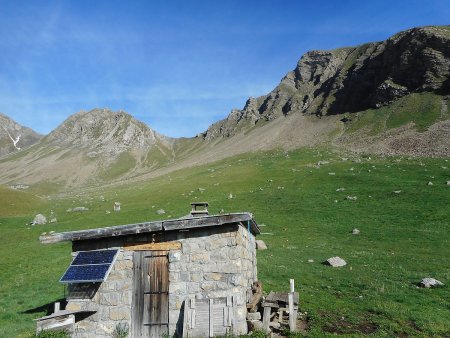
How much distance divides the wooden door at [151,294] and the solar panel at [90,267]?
1.12m

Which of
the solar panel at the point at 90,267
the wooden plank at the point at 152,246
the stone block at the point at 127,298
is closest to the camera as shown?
the solar panel at the point at 90,267

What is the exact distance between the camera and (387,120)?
94.9m

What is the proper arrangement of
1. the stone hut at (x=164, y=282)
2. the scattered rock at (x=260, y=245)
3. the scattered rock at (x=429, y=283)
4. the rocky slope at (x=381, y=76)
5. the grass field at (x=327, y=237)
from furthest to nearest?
the rocky slope at (x=381, y=76) < the scattered rock at (x=260, y=245) < the scattered rock at (x=429, y=283) < the grass field at (x=327, y=237) < the stone hut at (x=164, y=282)

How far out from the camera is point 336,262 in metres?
26.6

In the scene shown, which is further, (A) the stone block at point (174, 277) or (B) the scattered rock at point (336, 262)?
(B) the scattered rock at point (336, 262)

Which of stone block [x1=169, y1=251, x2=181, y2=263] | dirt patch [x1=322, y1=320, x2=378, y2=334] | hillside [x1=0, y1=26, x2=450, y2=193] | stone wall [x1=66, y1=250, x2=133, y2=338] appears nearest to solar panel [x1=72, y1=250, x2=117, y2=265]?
stone wall [x1=66, y1=250, x2=133, y2=338]

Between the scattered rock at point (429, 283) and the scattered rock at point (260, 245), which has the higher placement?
the scattered rock at point (260, 245)

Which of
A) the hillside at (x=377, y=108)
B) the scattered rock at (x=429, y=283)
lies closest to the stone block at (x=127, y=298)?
the scattered rock at (x=429, y=283)

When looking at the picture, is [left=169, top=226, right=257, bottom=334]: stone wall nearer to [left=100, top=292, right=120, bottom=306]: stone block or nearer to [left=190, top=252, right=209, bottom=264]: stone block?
[left=190, top=252, right=209, bottom=264]: stone block

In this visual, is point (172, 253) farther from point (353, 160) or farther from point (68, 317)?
point (353, 160)

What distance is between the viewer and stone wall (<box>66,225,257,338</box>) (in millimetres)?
15250

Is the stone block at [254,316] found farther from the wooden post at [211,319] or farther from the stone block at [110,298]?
the stone block at [110,298]

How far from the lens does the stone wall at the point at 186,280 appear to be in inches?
600

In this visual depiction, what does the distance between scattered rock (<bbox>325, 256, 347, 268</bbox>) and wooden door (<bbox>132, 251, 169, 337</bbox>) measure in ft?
47.7
